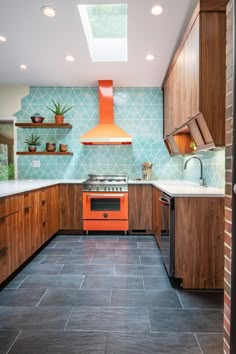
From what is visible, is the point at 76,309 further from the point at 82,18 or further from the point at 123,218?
the point at 82,18

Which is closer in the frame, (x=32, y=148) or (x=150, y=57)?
(x=150, y=57)

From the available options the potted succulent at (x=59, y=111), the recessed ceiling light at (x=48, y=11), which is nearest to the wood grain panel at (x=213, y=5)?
the recessed ceiling light at (x=48, y=11)

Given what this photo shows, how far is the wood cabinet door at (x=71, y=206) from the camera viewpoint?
417 centimetres

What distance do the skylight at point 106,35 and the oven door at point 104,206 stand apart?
208 cm

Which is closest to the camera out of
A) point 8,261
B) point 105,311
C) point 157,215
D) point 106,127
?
point 105,311

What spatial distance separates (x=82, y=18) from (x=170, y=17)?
0.96 metres

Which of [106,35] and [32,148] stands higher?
[106,35]

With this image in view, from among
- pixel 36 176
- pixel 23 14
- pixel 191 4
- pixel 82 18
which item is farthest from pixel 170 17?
pixel 36 176

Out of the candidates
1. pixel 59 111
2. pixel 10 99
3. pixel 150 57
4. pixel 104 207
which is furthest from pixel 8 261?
pixel 10 99

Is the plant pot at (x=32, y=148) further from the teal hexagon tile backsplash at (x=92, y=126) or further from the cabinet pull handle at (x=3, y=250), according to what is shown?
the cabinet pull handle at (x=3, y=250)

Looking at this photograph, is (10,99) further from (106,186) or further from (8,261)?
(8,261)

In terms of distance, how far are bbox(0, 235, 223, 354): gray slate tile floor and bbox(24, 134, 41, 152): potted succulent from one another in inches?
90.1

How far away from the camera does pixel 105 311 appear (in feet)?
6.26

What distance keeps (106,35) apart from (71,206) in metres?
2.69
